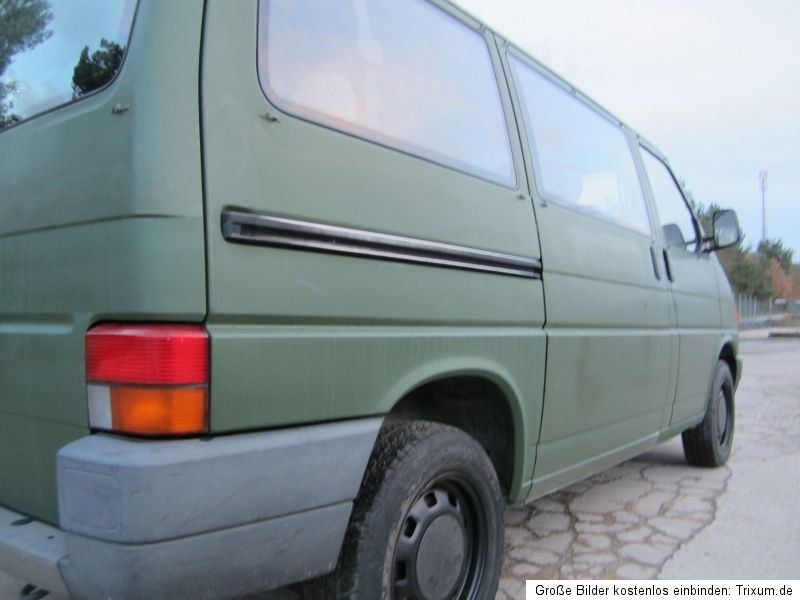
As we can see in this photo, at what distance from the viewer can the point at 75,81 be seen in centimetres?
172

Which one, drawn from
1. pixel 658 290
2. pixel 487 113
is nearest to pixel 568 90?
pixel 487 113

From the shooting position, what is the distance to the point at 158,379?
140cm

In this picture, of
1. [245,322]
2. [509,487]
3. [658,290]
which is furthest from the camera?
[658,290]

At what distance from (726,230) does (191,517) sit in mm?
3972

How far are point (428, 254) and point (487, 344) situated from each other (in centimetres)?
41

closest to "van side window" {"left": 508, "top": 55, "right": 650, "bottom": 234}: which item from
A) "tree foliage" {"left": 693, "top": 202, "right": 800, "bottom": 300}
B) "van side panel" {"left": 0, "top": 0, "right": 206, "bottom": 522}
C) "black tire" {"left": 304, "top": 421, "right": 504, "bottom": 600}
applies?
"black tire" {"left": 304, "top": 421, "right": 504, "bottom": 600}

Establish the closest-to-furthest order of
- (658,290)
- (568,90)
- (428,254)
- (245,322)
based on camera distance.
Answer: (245,322), (428,254), (568,90), (658,290)

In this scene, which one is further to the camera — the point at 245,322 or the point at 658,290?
the point at 658,290

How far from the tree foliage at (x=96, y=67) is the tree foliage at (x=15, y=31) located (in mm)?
321

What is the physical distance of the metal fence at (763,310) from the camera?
31.2m

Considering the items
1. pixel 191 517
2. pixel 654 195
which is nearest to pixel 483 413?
pixel 191 517

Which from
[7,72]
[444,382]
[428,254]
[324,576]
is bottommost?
[324,576]

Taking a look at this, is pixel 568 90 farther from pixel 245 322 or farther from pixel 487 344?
pixel 245 322

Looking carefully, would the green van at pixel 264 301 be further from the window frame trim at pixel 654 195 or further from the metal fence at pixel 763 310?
the metal fence at pixel 763 310
